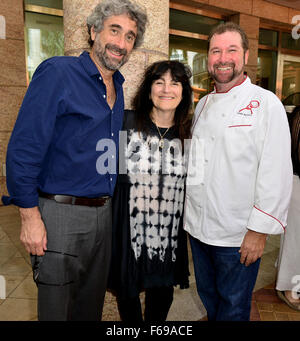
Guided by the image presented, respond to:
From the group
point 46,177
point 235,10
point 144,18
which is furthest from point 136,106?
point 235,10

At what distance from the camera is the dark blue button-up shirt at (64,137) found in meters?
1.44

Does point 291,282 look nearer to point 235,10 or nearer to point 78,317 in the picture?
point 78,317

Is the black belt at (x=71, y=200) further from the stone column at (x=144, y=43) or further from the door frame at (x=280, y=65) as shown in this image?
the door frame at (x=280, y=65)

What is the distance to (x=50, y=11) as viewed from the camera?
590cm

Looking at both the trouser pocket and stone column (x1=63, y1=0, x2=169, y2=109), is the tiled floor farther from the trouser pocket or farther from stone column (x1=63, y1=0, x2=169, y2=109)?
stone column (x1=63, y1=0, x2=169, y2=109)

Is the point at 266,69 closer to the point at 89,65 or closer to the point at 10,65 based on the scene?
the point at 10,65

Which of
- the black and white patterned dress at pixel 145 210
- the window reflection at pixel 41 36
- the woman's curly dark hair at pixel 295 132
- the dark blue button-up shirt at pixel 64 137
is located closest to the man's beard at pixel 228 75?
the black and white patterned dress at pixel 145 210

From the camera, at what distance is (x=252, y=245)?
1743mm

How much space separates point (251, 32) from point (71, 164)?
7369 millimetres

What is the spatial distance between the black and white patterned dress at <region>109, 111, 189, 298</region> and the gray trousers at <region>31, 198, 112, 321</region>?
0.20m

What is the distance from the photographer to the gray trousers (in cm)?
159

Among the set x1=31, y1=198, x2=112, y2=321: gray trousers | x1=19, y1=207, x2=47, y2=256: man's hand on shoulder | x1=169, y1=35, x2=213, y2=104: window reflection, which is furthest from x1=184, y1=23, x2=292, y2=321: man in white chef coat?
x1=169, y1=35, x2=213, y2=104: window reflection

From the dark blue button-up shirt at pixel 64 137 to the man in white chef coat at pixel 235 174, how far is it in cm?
59

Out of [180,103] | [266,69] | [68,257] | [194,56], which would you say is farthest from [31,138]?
[266,69]
